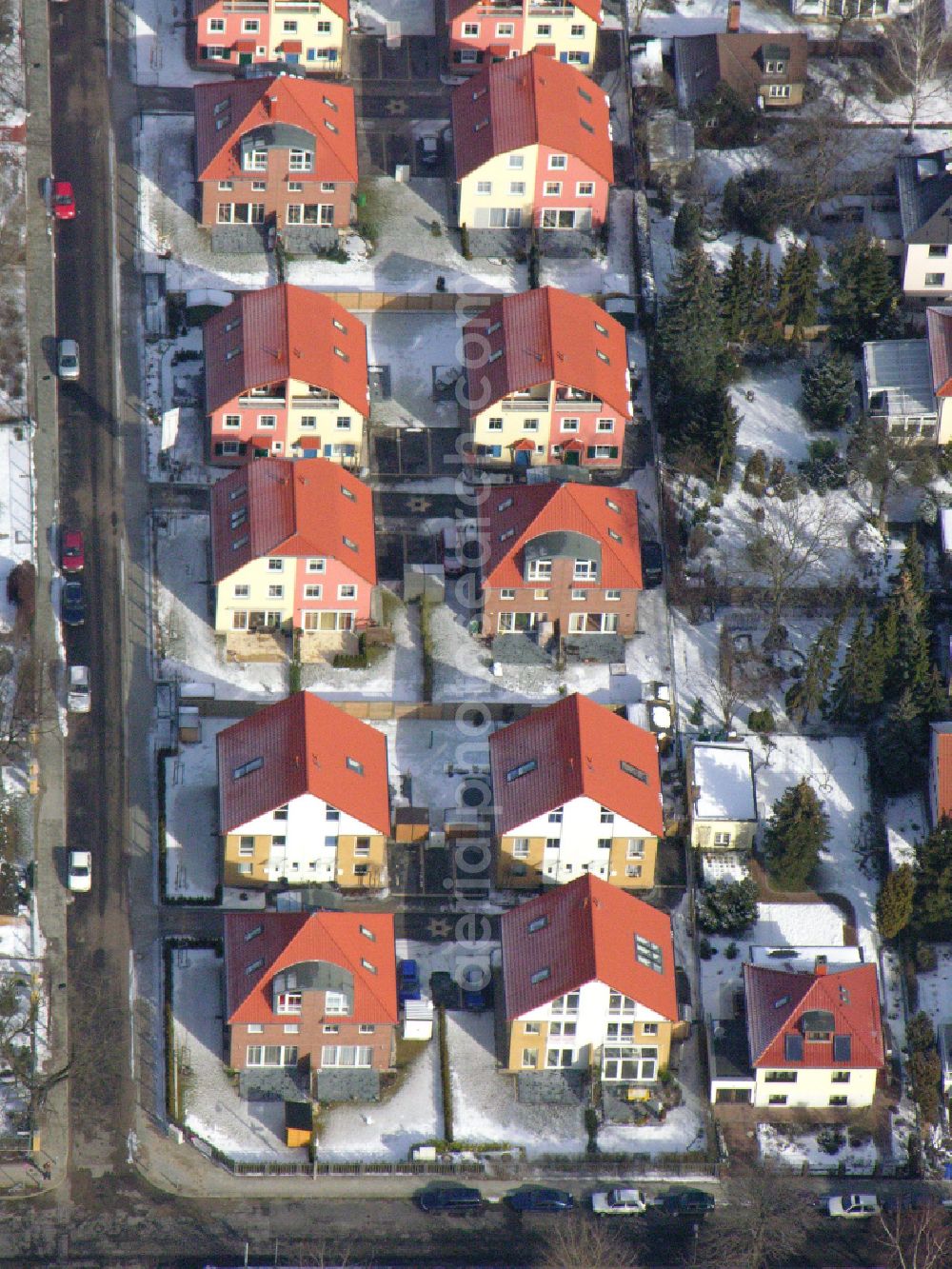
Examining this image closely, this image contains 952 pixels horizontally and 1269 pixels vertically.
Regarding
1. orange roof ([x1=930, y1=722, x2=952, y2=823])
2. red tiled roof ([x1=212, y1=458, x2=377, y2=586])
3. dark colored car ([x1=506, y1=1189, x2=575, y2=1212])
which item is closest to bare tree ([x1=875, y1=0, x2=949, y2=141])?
red tiled roof ([x1=212, y1=458, x2=377, y2=586])

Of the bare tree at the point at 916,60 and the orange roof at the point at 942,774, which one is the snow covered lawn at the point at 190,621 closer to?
the orange roof at the point at 942,774

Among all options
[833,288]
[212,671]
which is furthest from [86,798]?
[833,288]

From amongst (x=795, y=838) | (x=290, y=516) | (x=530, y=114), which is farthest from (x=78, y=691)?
(x=530, y=114)

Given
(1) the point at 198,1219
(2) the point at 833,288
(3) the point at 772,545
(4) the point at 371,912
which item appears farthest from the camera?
(2) the point at 833,288

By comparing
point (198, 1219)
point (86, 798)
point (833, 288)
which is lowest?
point (198, 1219)

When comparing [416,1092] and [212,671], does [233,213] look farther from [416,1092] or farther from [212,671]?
[416,1092]

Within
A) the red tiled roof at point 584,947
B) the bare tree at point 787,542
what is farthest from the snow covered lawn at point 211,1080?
the bare tree at point 787,542
